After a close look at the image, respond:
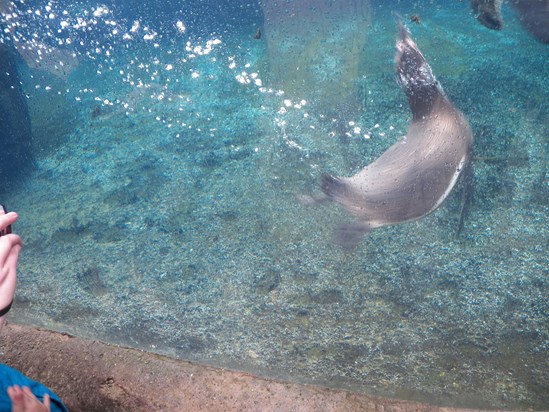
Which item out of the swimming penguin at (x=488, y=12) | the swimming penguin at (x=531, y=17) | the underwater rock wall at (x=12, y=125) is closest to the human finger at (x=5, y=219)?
the underwater rock wall at (x=12, y=125)

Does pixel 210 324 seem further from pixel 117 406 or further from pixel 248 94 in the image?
pixel 248 94

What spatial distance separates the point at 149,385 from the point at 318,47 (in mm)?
5118

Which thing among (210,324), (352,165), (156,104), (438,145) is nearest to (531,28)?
(438,145)

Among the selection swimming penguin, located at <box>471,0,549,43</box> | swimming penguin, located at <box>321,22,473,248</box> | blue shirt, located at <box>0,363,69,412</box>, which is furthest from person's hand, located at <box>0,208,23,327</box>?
swimming penguin, located at <box>471,0,549,43</box>

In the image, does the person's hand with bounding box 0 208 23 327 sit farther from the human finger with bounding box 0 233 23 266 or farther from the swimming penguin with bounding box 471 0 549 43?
the swimming penguin with bounding box 471 0 549 43

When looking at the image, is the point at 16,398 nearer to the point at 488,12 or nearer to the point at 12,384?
the point at 12,384

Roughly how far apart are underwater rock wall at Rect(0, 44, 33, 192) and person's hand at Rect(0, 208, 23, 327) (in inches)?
163

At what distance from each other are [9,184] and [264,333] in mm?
3932

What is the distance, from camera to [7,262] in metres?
0.92

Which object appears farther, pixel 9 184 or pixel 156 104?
pixel 156 104

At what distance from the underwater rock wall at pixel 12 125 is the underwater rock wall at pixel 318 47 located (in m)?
3.07

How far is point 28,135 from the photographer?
4.71 metres

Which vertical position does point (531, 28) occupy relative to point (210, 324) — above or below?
above

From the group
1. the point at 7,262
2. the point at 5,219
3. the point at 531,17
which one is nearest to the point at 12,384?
the point at 7,262
